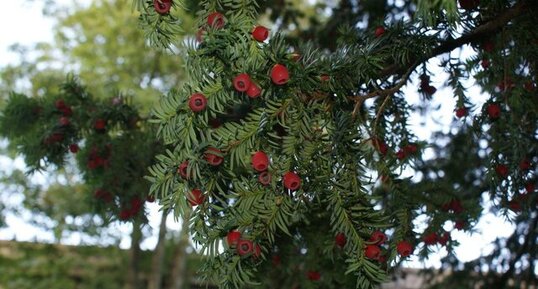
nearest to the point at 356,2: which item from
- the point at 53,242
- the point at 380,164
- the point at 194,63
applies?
the point at 380,164

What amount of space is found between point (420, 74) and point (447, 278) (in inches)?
120

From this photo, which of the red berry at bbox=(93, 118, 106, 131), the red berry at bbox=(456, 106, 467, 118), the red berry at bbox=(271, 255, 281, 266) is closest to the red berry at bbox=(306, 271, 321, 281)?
the red berry at bbox=(271, 255, 281, 266)

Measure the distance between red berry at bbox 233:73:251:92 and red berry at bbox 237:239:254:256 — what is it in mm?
450

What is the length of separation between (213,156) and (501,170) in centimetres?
146

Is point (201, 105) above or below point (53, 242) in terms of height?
below

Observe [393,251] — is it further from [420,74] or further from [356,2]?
[356,2]

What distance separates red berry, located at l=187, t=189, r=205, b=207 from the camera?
205 cm

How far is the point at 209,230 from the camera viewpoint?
2076 mm

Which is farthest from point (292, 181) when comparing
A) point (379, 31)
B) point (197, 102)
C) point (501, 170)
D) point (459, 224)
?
point (459, 224)

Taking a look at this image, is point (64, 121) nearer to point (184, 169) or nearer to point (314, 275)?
point (314, 275)

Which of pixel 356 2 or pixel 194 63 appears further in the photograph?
pixel 356 2

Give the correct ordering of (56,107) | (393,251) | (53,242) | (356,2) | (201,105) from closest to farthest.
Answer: (201,105) < (393,251) < (56,107) < (356,2) < (53,242)

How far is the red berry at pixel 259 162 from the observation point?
6.66ft

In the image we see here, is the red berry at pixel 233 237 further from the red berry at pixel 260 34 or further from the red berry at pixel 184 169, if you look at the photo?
the red berry at pixel 260 34
